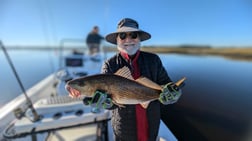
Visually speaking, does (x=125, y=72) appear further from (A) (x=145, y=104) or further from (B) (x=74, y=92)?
(B) (x=74, y=92)

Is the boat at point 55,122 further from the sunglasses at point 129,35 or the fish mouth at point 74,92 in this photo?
the sunglasses at point 129,35

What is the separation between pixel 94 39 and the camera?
435cm

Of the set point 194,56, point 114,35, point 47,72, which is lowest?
point 47,72

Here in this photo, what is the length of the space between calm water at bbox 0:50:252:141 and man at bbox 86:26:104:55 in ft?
2.98

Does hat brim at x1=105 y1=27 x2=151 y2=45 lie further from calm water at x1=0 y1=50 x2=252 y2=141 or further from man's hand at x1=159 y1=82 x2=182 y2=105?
calm water at x1=0 y1=50 x2=252 y2=141

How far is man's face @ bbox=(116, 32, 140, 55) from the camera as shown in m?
1.28

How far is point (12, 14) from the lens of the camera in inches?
115

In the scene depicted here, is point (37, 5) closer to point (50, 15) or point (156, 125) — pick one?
Answer: point (50, 15)

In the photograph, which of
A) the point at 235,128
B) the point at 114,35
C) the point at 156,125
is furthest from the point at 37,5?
the point at 235,128

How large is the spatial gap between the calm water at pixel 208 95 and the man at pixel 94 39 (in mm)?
909

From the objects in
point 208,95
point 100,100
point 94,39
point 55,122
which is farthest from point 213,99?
point 100,100

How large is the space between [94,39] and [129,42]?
3219 millimetres

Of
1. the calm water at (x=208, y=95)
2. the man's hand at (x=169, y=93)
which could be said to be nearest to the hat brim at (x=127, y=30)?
the man's hand at (x=169, y=93)

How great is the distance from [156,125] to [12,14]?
2.93m
